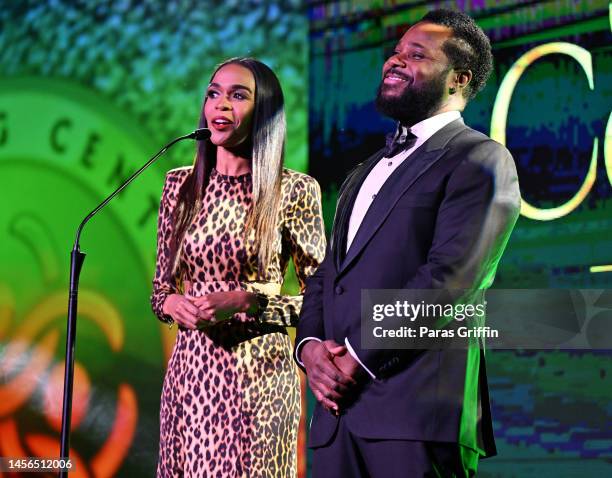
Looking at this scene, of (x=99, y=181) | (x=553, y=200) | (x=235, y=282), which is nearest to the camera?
(x=235, y=282)

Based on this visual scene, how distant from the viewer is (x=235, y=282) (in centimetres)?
307

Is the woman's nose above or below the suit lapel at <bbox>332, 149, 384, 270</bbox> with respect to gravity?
above

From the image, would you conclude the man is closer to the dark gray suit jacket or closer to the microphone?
the dark gray suit jacket

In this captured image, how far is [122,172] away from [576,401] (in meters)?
2.16

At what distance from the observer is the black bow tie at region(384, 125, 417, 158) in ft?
7.81

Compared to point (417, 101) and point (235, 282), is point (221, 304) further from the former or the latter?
point (417, 101)

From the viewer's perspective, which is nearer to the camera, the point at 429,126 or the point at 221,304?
the point at 429,126

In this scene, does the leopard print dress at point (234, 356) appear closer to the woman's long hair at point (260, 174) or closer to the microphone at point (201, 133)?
the woman's long hair at point (260, 174)

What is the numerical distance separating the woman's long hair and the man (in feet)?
2.45

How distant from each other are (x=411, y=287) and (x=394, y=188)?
249 mm

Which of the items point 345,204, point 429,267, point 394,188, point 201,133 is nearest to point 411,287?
point 429,267

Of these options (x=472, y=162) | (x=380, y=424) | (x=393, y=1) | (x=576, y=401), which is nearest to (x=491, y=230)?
(x=472, y=162)

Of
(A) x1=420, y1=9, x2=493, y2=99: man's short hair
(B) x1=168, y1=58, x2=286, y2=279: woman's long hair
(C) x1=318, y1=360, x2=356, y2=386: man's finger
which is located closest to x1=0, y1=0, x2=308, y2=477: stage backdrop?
(B) x1=168, y1=58, x2=286, y2=279: woman's long hair

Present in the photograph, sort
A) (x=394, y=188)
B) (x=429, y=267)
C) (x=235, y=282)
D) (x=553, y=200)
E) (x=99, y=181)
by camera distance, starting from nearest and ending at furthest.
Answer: (x=429, y=267)
(x=394, y=188)
(x=235, y=282)
(x=553, y=200)
(x=99, y=181)
